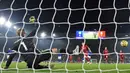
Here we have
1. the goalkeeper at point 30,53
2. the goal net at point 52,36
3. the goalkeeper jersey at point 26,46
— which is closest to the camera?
the goal net at point 52,36

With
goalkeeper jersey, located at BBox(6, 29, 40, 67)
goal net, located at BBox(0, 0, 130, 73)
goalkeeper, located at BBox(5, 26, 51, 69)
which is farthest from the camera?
goalkeeper jersey, located at BBox(6, 29, 40, 67)

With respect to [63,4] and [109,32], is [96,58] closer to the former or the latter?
[109,32]

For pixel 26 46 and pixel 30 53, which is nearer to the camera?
pixel 30 53

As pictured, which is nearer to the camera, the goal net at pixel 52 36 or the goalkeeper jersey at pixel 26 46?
the goal net at pixel 52 36

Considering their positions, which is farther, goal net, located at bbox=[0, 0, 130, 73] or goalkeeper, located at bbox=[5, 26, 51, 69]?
goalkeeper, located at bbox=[5, 26, 51, 69]

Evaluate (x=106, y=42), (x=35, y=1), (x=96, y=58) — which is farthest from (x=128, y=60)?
(x=35, y=1)

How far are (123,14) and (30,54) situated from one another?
9498 millimetres

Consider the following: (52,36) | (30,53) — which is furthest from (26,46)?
(52,36)

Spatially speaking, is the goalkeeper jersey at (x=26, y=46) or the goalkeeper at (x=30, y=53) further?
the goalkeeper jersey at (x=26, y=46)

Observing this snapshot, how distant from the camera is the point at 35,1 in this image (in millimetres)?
9078

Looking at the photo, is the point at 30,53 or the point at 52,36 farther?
the point at 52,36

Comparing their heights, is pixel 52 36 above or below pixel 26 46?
above

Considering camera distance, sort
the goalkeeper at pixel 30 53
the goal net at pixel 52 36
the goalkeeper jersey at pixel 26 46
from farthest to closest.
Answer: the goalkeeper jersey at pixel 26 46, the goalkeeper at pixel 30 53, the goal net at pixel 52 36

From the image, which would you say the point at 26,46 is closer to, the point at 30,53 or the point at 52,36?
the point at 30,53
